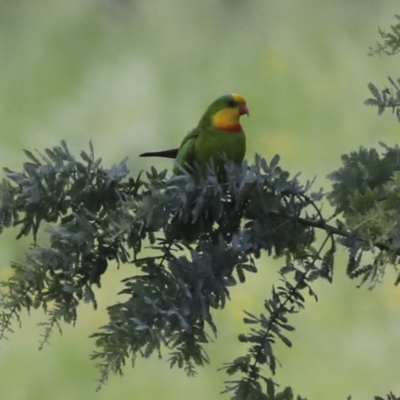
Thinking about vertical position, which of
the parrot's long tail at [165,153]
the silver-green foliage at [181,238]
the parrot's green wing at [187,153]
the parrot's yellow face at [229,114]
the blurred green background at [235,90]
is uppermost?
the blurred green background at [235,90]

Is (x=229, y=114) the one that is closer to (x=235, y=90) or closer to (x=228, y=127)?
(x=228, y=127)

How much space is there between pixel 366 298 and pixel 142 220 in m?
0.64

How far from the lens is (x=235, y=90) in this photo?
121 cm

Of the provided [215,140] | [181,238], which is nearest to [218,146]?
[215,140]

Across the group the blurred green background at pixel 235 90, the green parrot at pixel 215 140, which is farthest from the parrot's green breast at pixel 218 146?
the blurred green background at pixel 235 90

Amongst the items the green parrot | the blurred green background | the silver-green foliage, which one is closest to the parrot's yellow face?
the green parrot

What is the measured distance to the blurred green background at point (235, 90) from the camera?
1104mm

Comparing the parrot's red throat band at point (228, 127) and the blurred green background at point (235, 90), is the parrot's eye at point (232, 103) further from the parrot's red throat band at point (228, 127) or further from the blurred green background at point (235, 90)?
the blurred green background at point (235, 90)

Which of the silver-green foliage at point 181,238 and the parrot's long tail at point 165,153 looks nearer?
the silver-green foliage at point 181,238

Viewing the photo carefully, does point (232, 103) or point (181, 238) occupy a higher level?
point (232, 103)

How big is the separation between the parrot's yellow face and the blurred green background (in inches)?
15.1

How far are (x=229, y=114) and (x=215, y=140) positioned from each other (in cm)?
5

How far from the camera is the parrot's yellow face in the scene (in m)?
0.74

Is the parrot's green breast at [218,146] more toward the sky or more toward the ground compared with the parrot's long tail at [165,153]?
more toward the ground
